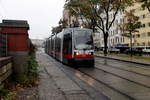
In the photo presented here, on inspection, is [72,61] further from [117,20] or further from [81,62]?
[117,20]

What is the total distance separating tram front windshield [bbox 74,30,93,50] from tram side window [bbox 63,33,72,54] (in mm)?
592

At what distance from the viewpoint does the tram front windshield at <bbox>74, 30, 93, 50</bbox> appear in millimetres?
23531

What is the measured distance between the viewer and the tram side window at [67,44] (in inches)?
947

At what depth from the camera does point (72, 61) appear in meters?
23.4

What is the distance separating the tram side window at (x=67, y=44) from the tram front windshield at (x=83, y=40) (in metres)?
0.59

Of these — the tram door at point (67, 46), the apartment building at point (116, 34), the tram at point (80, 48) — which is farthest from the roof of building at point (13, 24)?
the apartment building at point (116, 34)

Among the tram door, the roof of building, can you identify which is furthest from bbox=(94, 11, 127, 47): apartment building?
the roof of building

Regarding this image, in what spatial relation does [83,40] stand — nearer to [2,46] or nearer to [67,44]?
[67,44]

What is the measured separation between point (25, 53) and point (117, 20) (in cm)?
9781

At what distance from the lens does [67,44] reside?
81.5 feet

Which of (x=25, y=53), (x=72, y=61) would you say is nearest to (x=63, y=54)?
(x=72, y=61)

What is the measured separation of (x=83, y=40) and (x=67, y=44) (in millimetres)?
1722

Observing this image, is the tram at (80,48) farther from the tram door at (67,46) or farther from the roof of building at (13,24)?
the roof of building at (13,24)

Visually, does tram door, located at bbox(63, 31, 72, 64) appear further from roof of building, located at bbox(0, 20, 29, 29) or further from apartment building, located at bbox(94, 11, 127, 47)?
apartment building, located at bbox(94, 11, 127, 47)
